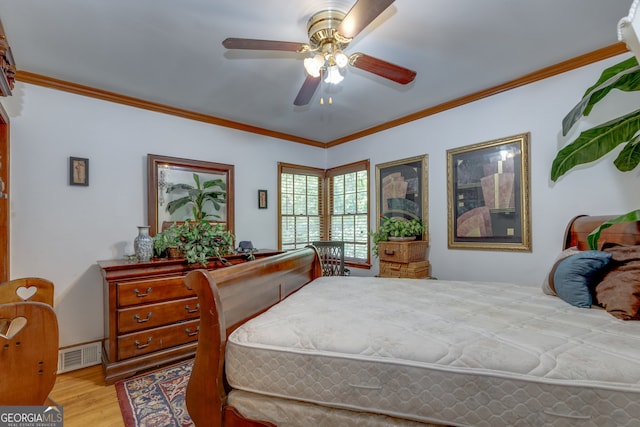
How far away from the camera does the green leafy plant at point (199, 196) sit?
333 cm

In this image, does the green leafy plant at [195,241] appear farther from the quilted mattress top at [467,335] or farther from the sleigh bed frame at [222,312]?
the quilted mattress top at [467,335]

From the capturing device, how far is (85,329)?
2771 millimetres

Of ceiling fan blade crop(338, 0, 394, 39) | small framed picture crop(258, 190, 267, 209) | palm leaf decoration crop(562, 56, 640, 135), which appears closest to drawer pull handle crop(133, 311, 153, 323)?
small framed picture crop(258, 190, 267, 209)

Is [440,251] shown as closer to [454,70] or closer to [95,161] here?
[454,70]

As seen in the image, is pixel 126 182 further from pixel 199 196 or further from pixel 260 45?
pixel 260 45

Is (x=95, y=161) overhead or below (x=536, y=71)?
below

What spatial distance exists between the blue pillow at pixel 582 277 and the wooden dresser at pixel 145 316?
2.81 meters

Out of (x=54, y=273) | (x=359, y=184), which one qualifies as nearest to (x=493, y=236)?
(x=359, y=184)

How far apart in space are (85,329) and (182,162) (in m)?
1.89

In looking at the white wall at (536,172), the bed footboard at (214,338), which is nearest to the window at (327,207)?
the white wall at (536,172)

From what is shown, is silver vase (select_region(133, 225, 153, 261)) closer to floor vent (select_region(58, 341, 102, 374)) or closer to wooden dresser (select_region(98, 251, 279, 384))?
wooden dresser (select_region(98, 251, 279, 384))

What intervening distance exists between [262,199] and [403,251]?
202 cm

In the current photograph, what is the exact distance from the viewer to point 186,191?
11.2 ft

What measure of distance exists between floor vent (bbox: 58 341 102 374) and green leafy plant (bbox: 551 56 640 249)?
13.2ft
